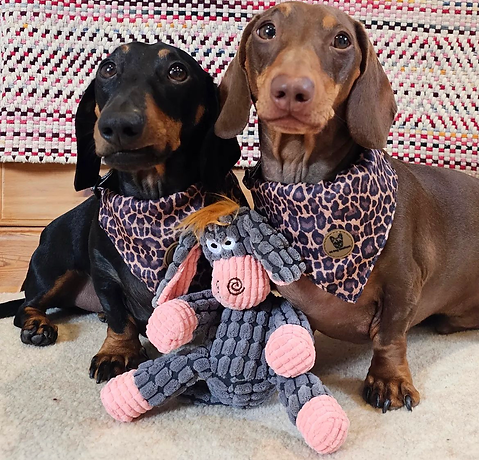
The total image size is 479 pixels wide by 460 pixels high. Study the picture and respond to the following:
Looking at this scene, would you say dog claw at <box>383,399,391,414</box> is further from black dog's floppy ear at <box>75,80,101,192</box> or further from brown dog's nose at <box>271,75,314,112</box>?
black dog's floppy ear at <box>75,80,101,192</box>

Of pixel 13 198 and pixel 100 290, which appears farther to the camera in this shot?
pixel 13 198

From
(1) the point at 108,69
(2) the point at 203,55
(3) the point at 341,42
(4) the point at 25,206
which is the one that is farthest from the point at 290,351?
(4) the point at 25,206

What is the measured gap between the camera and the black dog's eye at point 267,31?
1375mm

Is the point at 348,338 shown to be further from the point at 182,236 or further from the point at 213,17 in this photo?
the point at 213,17

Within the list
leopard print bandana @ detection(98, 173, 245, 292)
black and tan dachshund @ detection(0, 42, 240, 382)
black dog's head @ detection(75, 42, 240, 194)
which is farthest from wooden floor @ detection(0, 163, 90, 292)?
leopard print bandana @ detection(98, 173, 245, 292)

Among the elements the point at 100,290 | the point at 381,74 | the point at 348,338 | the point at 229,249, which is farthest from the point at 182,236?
the point at 381,74

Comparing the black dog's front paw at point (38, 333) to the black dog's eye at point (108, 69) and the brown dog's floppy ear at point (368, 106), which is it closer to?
the black dog's eye at point (108, 69)

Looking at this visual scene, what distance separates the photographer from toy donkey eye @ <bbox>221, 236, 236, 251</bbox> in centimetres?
136

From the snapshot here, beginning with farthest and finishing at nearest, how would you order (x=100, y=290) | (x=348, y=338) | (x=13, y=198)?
(x=13, y=198), (x=100, y=290), (x=348, y=338)

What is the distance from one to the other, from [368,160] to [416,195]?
25 cm

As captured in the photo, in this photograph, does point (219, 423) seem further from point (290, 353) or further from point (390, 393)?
point (390, 393)

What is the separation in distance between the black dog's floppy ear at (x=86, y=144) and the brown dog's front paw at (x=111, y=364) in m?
0.52

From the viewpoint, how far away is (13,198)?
2.49m

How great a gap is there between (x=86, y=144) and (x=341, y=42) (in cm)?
83
